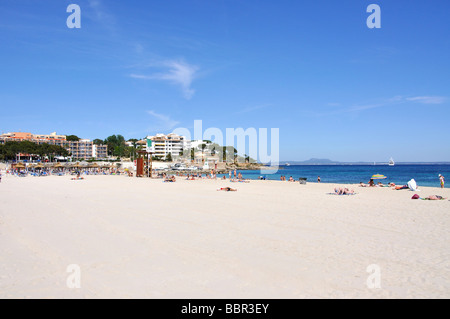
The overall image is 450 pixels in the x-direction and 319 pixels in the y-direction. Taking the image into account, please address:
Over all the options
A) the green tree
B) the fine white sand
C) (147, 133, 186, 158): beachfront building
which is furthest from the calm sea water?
the green tree

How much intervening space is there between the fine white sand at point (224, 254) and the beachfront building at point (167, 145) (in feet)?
402

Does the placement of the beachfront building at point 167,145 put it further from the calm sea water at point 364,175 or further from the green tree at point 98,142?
the calm sea water at point 364,175

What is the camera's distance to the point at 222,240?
7.74m

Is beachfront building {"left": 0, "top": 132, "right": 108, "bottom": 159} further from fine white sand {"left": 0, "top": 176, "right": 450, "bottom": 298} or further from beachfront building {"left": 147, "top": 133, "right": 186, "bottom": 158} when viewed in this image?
fine white sand {"left": 0, "top": 176, "right": 450, "bottom": 298}

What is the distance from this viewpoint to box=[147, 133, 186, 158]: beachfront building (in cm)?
13281

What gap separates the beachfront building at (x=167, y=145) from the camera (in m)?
133

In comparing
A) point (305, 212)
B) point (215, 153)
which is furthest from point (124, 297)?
Result: point (215, 153)

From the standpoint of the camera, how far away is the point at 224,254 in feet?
21.6

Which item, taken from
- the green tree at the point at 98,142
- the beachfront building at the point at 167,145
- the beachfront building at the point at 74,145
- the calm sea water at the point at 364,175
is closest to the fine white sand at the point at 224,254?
the calm sea water at the point at 364,175

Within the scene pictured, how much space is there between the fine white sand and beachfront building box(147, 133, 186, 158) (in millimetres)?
122443

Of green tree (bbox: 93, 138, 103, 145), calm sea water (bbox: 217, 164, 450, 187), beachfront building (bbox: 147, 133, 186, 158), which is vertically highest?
green tree (bbox: 93, 138, 103, 145)

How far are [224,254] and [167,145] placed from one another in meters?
131

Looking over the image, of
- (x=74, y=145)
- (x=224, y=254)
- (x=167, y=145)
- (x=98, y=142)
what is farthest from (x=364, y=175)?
(x=98, y=142)
